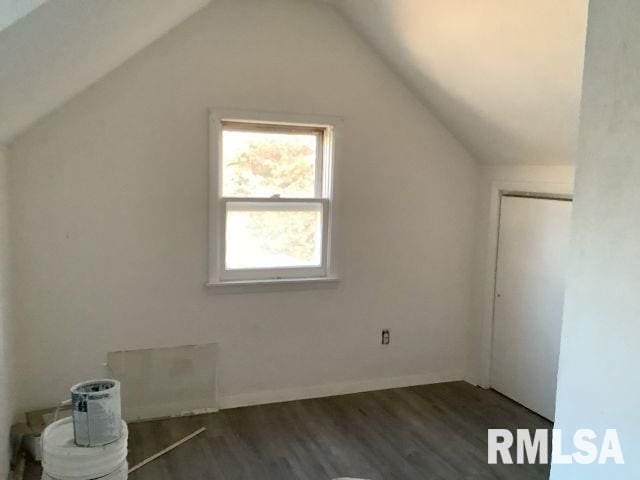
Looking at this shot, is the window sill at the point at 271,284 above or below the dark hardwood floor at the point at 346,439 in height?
above

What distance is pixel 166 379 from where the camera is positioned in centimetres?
353

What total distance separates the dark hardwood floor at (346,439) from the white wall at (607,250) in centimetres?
157

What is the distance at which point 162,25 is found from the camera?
2855 mm

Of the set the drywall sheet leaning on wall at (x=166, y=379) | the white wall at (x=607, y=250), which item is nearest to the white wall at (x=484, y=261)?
the drywall sheet leaning on wall at (x=166, y=379)

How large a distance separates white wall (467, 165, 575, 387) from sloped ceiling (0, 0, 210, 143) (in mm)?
2440

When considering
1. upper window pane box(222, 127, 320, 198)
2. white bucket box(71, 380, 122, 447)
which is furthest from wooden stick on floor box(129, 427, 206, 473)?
upper window pane box(222, 127, 320, 198)

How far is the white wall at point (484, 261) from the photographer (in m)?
4.02

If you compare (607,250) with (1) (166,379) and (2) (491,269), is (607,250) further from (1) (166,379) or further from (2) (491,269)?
(1) (166,379)

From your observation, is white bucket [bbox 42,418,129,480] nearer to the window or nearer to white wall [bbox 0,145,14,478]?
white wall [bbox 0,145,14,478]

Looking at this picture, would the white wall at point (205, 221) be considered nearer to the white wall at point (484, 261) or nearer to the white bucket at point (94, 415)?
the white wall at point (484, 261)

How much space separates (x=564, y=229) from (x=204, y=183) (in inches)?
95.4

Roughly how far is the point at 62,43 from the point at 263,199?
2114 millimetres

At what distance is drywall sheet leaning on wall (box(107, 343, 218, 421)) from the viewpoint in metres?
3.44

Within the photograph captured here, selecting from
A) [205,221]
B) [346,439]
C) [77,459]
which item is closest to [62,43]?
[77,459]
